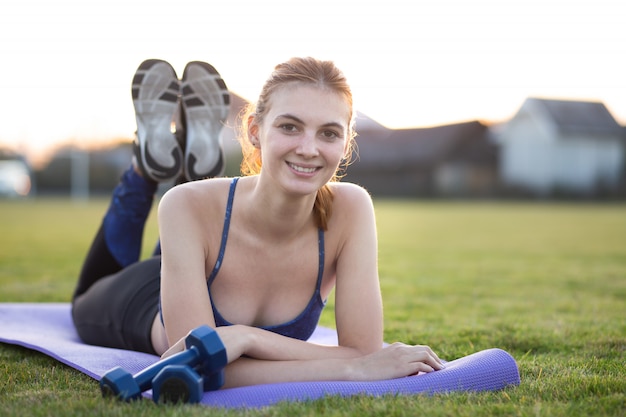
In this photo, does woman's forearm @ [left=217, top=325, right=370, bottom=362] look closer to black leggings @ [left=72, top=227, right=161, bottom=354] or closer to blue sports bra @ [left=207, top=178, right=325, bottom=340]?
blue sports bra @ [left=207, top=178, right=325, bottom=340]

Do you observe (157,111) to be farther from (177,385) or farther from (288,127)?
(177,385)

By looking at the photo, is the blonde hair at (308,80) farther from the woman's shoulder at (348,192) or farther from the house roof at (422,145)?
the house roof at (422,145)

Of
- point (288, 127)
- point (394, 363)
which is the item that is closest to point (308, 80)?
point (288, 127)

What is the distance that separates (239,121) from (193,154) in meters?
0.85

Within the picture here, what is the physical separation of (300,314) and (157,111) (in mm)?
1759

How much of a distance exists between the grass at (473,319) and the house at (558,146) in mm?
25552

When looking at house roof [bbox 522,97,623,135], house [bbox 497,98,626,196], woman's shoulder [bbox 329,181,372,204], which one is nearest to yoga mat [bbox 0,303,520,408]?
woman's shoulder [bbox 329,181,372,204]

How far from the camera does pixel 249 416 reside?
2010 mm

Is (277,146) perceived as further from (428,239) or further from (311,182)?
(428,239)

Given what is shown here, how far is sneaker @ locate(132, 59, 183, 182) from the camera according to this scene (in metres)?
3.82

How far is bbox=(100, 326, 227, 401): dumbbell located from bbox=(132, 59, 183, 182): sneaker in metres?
1.76

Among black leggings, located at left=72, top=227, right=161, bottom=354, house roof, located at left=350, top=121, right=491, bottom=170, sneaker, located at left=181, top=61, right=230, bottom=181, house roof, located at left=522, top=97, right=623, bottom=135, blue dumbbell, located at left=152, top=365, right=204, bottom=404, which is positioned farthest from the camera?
house roof, located at left=350, top=121, right=491, bottom=170

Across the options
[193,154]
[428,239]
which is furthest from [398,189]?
[193,154]

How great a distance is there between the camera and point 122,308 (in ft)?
10.7
